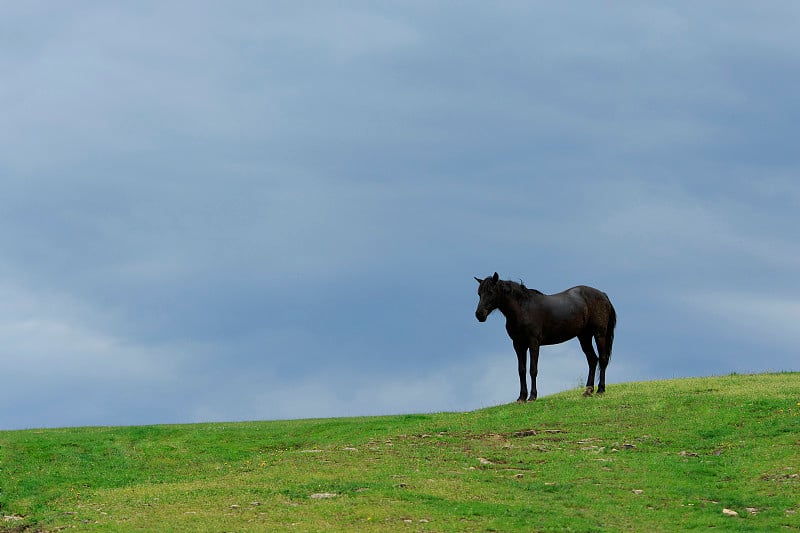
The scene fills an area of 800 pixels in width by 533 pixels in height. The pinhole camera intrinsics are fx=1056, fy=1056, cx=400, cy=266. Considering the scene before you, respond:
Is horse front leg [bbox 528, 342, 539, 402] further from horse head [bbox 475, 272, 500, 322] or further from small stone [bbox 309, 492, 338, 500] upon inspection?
small stone [bbox 309, 492, 338, 500]

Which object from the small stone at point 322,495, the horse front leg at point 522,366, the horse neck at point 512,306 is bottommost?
the small stone at point 322,495

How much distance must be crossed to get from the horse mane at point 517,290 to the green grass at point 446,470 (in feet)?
11.2

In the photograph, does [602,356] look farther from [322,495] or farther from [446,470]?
[322,495]

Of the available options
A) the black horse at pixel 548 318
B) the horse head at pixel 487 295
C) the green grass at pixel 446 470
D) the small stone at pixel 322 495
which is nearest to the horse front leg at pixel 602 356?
the black horse at pixel 548 318

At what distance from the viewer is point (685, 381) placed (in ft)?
127

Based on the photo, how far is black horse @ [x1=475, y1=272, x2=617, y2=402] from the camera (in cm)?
3281

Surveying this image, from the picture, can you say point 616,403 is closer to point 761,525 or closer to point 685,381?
point 685,381

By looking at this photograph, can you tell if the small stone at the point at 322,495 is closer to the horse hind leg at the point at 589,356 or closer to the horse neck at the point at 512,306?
the horse neck at the point at 512,306

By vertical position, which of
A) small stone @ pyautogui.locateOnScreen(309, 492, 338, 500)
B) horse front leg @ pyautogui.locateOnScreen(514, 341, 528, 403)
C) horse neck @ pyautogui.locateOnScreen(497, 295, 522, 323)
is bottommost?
small stone @ pyautogui.locateOnScreen(309, 492, 338, 500)

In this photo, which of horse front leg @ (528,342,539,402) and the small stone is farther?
horse front leg @ (528,342,539,402)

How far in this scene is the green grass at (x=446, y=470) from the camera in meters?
20.2

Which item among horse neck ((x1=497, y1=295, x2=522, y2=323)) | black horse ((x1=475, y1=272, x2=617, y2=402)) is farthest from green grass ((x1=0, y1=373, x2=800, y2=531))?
horse neck ((x1=497, y1=295, x2=522, y2=323))

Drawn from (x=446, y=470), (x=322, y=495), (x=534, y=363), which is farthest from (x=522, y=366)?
(x=322, y=495)

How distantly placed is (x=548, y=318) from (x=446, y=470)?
10471mm
